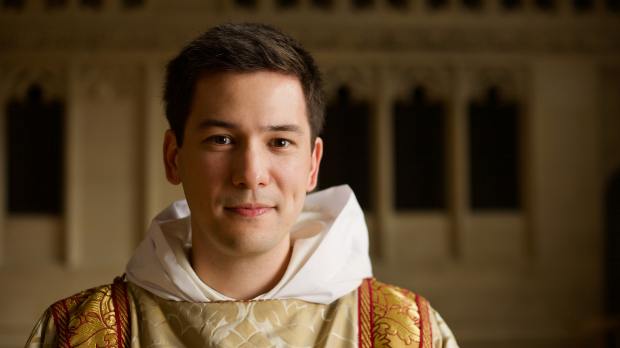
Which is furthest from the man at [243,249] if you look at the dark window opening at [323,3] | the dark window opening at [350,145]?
the dark window opening at [323,3]

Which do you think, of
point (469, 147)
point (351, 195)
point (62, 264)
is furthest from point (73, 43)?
point (351, 195)

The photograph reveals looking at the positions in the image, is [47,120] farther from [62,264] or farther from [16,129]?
[62,264]

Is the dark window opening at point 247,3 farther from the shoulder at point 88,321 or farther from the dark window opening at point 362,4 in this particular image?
the shoulder at point 88,321

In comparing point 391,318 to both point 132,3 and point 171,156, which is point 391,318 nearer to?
point 171,156

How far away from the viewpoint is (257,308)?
1.29 m

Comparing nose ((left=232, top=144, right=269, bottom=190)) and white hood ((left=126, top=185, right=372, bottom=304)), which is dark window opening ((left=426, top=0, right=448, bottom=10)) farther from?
nose ((left=232, top=144, right=269, bottom=190))

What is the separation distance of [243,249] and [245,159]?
0.51 feet

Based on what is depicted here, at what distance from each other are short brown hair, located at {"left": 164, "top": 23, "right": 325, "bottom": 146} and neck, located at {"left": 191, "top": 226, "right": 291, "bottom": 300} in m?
0.21

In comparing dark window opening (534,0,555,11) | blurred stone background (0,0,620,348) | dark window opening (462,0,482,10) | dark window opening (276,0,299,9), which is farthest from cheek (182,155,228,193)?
dark window opening (534,0,555,11)

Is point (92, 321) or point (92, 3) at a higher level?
point (92, 3)

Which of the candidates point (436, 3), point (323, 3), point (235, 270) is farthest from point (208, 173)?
point (436, 3)

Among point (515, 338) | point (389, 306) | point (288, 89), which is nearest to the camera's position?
point (288, 89)

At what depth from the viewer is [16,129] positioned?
19.7 feet

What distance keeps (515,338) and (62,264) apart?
3.59 m
